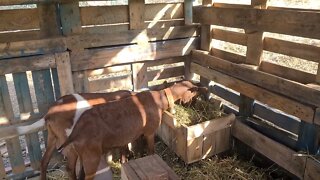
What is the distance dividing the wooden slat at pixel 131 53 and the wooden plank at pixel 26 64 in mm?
333

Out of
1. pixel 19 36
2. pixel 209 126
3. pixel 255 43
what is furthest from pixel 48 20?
pixel 255 43

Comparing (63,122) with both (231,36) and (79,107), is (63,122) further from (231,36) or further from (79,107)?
(231,36)

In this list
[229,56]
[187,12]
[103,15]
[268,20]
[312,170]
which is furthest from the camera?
[187,12]

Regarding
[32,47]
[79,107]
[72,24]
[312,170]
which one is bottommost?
[312,170]

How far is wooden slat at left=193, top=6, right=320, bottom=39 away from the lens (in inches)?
125

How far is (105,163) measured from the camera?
14.2ft

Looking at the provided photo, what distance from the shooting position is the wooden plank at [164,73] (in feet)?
16.8

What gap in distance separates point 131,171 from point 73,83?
7.48 feet

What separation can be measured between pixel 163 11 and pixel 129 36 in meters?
0.78

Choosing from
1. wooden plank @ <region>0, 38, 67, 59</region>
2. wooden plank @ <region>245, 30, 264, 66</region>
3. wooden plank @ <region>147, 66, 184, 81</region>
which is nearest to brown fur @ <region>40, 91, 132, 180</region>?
wooden plank @ <region>0, 38, 67, 59</region>

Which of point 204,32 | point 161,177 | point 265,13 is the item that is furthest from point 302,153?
point 204,32

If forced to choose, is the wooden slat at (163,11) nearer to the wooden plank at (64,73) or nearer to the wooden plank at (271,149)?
the wooden plank at (64,73)

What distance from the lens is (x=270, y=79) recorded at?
3736 millimetres

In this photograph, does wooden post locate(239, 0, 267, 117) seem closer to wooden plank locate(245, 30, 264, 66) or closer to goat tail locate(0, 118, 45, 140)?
wooden plank locate(245, 30, 264, 66)
